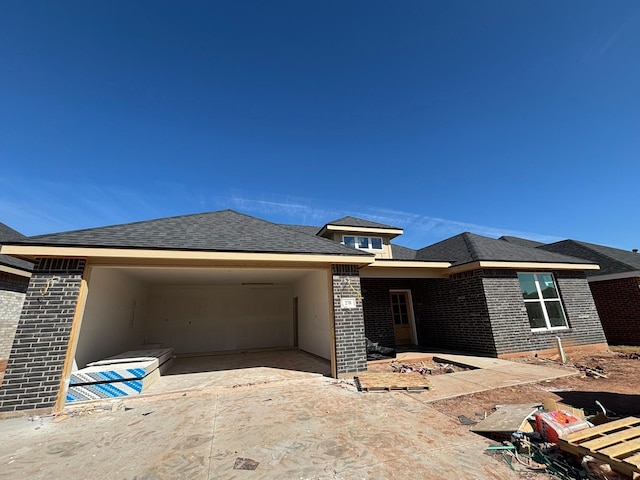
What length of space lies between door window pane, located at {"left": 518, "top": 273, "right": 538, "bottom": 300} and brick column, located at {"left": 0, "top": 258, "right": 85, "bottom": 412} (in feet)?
43.1

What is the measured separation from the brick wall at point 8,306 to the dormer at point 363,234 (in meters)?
11.6

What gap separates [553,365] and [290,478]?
872 centimetres

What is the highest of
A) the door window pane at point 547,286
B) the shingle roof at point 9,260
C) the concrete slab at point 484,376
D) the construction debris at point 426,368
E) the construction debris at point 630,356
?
the shingle roof at point 9,260

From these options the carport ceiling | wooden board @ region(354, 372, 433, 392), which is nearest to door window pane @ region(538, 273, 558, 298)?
wooden board @ region(354, 372, 433, 392)

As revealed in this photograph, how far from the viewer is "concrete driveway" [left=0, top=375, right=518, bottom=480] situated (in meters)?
2.88

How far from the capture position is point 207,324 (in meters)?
12.2

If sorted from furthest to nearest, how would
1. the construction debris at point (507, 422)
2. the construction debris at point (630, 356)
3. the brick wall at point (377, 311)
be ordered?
the brick wall at point (377, 311)
the construction debris at point (630, 356)
the construction debris at point (507, 422)

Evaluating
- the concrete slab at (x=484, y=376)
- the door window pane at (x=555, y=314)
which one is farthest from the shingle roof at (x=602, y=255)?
the concrete slab at (x=484, y=376)

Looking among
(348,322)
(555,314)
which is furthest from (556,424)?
(555,314)

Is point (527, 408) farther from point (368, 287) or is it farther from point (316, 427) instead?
point (368, 287)

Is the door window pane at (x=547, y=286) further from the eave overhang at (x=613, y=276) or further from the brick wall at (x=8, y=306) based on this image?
the brick wall at (x=8, y=306)

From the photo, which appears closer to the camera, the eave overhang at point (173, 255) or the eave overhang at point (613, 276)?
the eave overhang at point (173, 255)

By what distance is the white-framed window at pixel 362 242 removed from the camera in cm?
1246

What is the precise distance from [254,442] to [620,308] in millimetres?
16234
